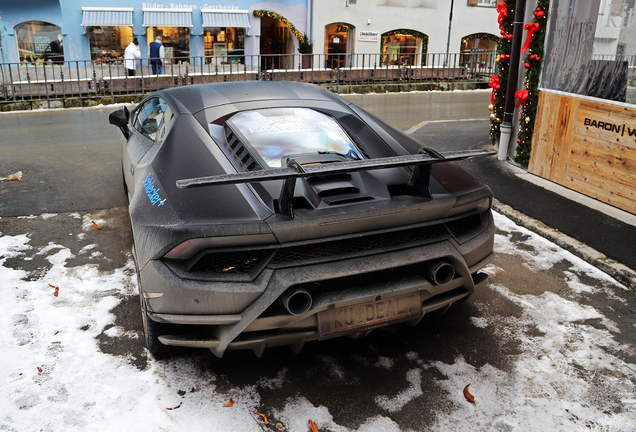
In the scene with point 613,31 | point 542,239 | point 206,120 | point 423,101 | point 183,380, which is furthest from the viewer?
point 423,101

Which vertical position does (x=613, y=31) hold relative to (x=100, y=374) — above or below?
above

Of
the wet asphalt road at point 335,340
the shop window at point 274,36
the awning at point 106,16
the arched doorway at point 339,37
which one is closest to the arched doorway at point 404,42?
the arched doorway at point 339,37

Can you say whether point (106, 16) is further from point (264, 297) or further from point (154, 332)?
point (264, 297)

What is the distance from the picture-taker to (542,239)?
552cm

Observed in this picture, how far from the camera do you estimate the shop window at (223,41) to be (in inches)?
1056

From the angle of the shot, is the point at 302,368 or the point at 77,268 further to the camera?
the point at 77,268

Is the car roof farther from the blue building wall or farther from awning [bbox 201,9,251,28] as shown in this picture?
the blue building wall

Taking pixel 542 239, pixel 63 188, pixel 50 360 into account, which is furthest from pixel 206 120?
pixel 63 188

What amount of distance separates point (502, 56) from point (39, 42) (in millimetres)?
23279

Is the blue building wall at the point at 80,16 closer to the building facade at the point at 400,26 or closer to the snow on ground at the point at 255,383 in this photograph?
the building facade at the point at 400,26

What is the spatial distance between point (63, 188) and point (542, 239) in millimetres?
5774

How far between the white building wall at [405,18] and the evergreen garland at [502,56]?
66.2 feet

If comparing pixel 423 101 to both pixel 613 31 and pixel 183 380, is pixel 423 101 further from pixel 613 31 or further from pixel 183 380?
pixel 183 380

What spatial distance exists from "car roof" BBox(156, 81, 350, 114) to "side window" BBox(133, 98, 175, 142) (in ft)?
0.28
